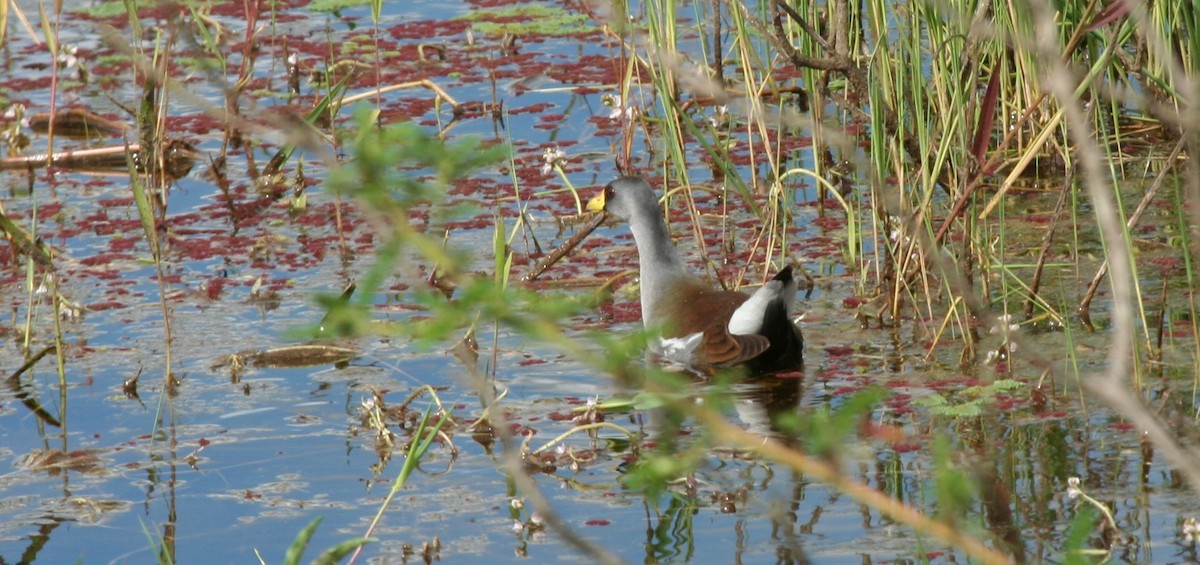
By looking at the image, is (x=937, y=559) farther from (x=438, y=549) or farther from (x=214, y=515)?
(x=214, y=515)

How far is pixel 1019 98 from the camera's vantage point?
610cm

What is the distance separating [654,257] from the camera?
570 cm

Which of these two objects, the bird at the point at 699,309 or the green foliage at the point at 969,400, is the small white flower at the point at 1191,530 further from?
the bird at the point at 699,309

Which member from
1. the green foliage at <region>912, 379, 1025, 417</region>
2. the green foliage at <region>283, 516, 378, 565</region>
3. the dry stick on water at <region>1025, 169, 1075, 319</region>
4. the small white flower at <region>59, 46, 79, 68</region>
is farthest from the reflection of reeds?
the small white flower at <region>59, 46, 79, 68</region>

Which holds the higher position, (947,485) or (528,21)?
(528,21)

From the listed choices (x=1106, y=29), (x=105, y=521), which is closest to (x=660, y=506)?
(x=105, y=521)

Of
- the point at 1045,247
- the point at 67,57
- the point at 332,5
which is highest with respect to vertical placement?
the point at 332,5

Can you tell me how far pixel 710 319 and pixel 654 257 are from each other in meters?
0.51

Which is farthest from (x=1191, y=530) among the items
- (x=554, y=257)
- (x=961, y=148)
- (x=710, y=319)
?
(x=554, y=257)

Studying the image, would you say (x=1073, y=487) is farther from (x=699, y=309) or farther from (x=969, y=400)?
(x=699, y=309)

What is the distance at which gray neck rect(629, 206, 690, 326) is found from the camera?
5.60 m

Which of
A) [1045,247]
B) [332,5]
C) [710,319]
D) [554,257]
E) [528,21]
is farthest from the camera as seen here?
[332,5]

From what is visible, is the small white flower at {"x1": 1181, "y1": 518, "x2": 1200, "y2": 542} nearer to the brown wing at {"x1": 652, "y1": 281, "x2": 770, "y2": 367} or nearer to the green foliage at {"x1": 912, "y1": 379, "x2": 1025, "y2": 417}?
the green foliage at {"x1": 912, "y1": 379, "x2": 1025, "y2": 417}

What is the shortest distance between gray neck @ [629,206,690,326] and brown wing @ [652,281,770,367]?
6 cm
